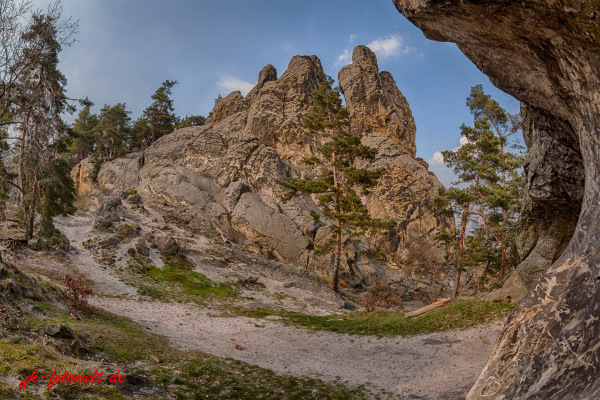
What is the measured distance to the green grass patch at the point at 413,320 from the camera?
15.8 meters

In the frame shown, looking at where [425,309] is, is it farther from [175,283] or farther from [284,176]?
[284,176]

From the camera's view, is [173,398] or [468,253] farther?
[468,253]

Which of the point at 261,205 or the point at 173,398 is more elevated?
the point at 261,205

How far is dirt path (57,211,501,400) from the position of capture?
11.5m

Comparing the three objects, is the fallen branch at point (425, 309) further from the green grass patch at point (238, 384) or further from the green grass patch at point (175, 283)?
the green grass patch at point (175, 283)

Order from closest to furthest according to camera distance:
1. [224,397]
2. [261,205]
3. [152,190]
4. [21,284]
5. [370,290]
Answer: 1. [224,397]
2. [21,284]
3. [370,290]
4. [261,205]
5. [152,190]

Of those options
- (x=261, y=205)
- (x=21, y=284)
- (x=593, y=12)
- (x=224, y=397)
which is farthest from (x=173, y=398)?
(x=261, y=205)

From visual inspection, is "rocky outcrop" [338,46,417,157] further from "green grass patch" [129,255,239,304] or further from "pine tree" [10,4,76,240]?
"pine tree" [10,4,76,240]

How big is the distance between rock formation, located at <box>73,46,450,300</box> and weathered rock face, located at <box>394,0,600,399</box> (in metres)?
29.7

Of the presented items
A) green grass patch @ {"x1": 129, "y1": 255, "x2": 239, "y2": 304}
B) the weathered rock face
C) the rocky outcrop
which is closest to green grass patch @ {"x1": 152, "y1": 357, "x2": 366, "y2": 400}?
the weathered rock face

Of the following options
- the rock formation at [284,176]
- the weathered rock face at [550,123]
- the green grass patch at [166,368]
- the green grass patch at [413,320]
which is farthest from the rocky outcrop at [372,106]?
the green grass patch at [166,368]

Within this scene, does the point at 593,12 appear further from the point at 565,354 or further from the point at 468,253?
the point at 468,253

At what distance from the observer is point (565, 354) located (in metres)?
6.14

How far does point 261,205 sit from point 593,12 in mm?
39406
